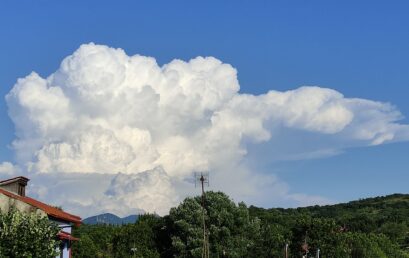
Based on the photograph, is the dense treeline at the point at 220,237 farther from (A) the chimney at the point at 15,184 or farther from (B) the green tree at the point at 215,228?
(A) the chimney at the point at 15,184

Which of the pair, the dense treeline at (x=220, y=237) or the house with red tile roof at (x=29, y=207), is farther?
the dense treeline at (x=220, y=237)

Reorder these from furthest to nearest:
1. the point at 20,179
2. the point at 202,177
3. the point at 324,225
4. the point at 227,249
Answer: the point at 324,225 → the point at 227,249 → the point at 202,177 → the point at 20,179

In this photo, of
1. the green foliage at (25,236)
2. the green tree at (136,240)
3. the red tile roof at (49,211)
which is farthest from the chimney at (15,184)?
the green tree at (136,240)

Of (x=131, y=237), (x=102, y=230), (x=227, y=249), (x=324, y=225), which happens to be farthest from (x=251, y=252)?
(x=102, y=230)

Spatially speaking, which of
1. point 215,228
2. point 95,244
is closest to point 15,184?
point 215,228

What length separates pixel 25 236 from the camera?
4381 centimetres

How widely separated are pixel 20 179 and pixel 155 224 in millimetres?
56059

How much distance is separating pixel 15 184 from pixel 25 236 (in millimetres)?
13869

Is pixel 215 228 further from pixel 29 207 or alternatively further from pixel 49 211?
pixel 29 207

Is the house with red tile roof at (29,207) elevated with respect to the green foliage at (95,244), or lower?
lower

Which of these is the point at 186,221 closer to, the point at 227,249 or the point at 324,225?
the point at 227,249

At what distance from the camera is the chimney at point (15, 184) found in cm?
5625

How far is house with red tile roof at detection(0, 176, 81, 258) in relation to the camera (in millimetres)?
50438

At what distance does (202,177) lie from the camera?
7662cm
